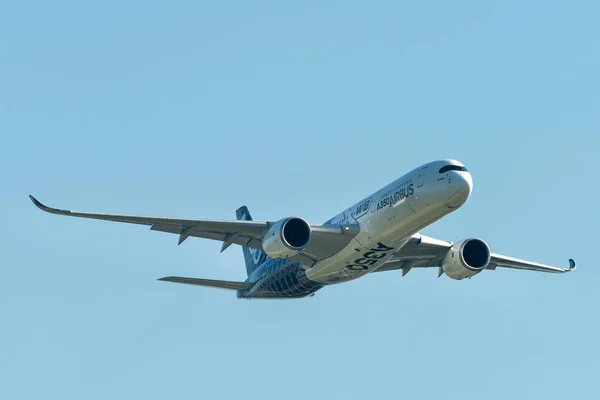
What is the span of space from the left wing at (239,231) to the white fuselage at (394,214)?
47 cm

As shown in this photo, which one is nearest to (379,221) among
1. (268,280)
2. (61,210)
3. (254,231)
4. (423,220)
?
(423,220)

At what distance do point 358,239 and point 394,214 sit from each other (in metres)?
2.91

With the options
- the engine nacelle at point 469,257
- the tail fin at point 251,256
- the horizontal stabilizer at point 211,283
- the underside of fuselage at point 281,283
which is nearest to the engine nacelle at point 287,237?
the underside of fuselage at point 281,283

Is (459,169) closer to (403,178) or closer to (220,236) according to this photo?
(403,178)

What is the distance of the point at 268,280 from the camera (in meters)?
58.9

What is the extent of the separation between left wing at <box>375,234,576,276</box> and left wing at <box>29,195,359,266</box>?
4486 mm

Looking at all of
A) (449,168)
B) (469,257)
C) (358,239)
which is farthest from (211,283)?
(449,168)

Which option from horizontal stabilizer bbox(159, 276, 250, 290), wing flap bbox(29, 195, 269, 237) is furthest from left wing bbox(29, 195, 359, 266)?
horizontal stabilizer bbox(159, 276, 250, 290)

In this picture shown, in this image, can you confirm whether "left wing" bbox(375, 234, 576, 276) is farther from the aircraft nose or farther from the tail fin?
the aircraft nose

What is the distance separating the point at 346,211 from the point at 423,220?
5626 millimetres

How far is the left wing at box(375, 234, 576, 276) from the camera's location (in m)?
56.7

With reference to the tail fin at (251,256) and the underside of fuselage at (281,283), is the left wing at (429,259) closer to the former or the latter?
the underside of fuselage at (281,283)

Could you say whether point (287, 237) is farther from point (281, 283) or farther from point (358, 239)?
point (281, 283)

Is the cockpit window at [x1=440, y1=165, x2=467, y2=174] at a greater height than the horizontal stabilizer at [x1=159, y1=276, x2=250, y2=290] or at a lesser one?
lesser
